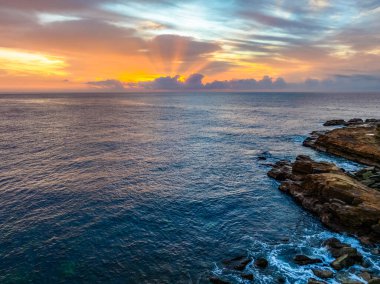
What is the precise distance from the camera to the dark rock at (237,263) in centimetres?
2650

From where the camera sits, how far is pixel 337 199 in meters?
36.2

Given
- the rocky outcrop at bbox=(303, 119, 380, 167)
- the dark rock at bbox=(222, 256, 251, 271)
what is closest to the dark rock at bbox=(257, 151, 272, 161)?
the rocky outcrop at bbox=(303, 119, 380, 167)

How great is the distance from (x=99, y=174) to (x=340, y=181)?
4110cm

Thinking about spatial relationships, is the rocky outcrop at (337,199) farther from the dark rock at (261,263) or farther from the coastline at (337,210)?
the dark rock at (261,263)

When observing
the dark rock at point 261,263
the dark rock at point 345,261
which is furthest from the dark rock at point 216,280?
the dark rock at point 345,261

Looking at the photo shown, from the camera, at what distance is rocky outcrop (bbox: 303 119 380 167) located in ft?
189

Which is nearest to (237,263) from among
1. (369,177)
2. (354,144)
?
(369,177)

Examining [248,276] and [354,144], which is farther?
[354,144]

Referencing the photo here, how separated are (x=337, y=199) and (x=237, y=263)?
1807 cm

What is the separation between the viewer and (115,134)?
9312 cm

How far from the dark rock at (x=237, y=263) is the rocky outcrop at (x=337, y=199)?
13.5 meters

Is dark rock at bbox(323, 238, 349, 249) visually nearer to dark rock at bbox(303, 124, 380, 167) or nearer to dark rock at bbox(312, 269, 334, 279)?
dark rock at bbox(312, 269, 334, 279)

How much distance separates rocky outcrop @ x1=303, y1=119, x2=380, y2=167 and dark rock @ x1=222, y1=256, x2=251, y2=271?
4234 cm

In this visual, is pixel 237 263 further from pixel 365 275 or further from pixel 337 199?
pixel 337 199
